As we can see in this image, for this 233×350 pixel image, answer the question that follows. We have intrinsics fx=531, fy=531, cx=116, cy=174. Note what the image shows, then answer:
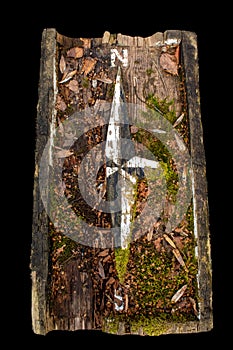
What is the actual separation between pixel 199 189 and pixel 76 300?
1378mm

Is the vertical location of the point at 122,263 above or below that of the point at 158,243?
below

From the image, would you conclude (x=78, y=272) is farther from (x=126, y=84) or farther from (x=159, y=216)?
(x=126, y=84)

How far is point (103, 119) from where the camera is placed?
4.63 meters

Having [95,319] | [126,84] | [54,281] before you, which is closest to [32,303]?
[54,281]

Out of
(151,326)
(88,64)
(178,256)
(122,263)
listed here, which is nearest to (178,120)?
(88,64)

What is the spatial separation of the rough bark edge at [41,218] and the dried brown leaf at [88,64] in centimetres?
30

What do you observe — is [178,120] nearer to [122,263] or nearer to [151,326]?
[122,263]

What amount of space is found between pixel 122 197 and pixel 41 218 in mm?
685

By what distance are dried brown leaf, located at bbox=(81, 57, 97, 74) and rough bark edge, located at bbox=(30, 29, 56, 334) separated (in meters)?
0.30

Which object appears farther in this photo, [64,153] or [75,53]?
[75,53]

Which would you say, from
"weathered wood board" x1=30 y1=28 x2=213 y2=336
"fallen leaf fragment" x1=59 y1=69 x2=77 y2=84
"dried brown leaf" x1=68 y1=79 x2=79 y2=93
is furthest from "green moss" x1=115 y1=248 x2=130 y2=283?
"fallen leaf fragment" x1=59 y1=69 x2=77 y2=84

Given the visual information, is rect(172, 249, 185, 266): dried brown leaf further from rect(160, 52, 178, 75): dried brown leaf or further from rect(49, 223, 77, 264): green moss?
rect(160, 52, 178, 75): dried brown leaf

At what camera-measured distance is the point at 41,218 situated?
4.28 metres

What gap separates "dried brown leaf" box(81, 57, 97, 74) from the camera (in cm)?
473
